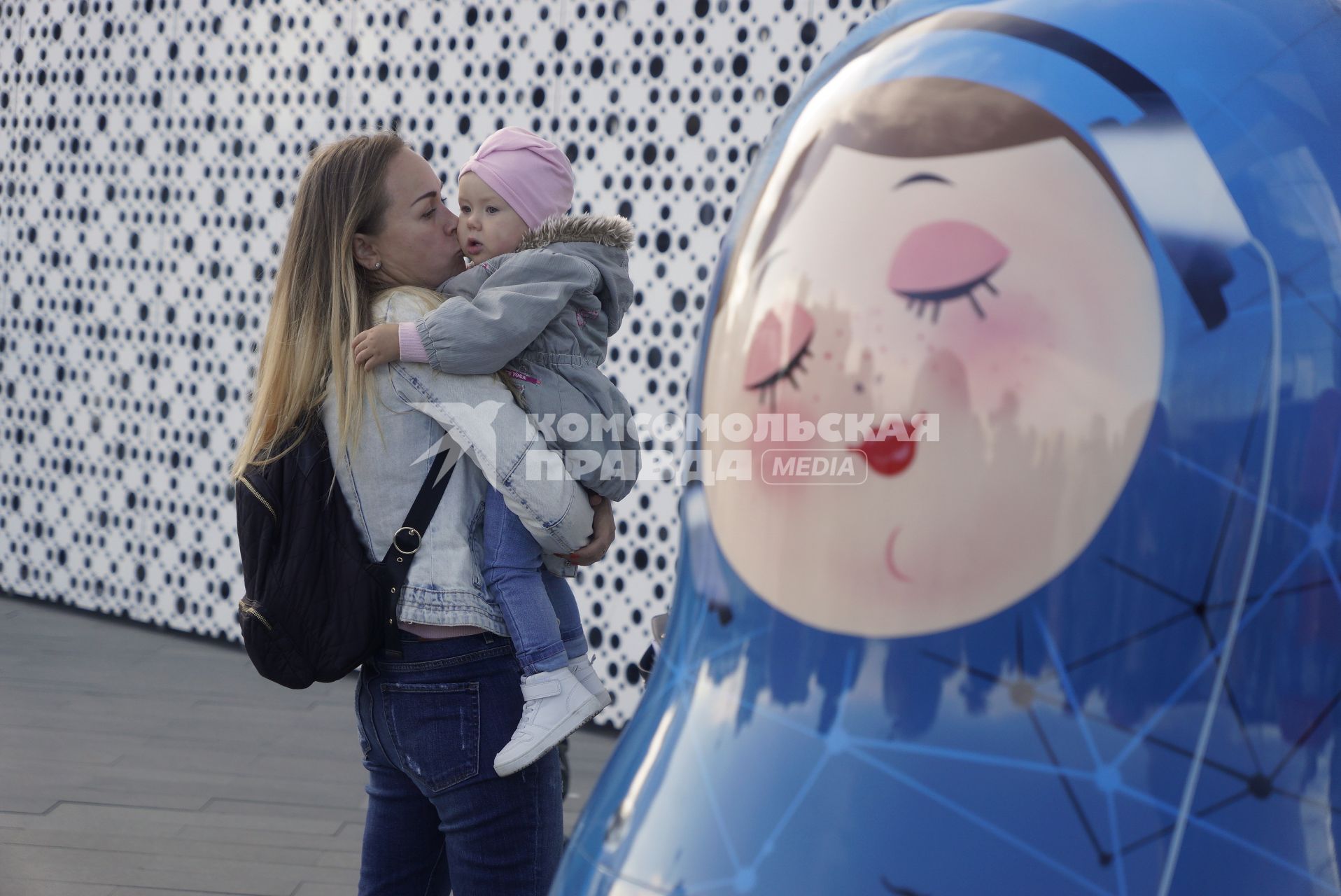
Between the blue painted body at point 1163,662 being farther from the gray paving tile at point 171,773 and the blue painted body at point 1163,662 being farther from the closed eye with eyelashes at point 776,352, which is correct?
the gray paving tile at point 171,773

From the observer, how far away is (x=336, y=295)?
1.67 m

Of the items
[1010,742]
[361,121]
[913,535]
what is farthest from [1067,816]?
[361,121]

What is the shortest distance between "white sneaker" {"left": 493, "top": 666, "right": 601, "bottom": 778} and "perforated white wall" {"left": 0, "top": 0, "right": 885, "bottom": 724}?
3041mm

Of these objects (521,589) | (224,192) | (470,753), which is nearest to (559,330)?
(521,589)

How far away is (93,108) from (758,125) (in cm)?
364

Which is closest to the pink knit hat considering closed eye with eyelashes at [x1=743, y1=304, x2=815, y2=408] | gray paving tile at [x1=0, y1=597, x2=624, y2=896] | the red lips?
closed eye with eyelashes at [x1=743, y1=304, x2=815, y2=408]

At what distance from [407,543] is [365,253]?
397mm

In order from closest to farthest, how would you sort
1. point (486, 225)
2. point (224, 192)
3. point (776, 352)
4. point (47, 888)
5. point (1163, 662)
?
1. point (1163, 662)
2. point (776, 352)
3. point (486, 225)
4. point (47, 888)
5. point (224, 192)

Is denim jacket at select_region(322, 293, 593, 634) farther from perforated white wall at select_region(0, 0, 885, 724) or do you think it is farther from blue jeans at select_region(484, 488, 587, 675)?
perforated white wall at select_region(0, 0, 885, 724)

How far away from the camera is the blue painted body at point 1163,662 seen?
959mm

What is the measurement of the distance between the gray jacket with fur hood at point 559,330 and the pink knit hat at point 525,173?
3.1 inches

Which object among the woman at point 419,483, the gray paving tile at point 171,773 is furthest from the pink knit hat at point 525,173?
the gray paving tile at point 171,773

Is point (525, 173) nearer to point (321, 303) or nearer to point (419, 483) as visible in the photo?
point (321, 303)

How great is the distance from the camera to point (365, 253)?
1.74m
